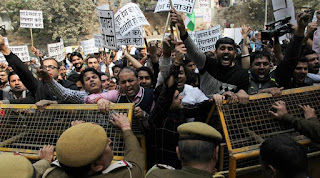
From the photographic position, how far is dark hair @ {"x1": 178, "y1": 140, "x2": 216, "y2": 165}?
5.95 ft

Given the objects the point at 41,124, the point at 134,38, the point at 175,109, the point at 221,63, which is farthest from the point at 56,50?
the point at 175,109

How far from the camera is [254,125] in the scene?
8.13 feet

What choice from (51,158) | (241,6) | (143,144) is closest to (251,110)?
(143,144)

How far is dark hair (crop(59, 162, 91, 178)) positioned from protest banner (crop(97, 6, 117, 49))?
12.2ft

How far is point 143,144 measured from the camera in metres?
2.75

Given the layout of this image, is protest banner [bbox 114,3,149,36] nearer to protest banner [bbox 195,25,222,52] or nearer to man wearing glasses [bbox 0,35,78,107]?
protest banner [bbox 195,25,222,52]

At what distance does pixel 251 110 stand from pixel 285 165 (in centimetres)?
90

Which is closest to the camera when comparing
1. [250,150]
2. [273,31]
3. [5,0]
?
[250,150]

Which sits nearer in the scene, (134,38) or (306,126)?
(306,126)

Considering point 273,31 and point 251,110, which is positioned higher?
point 273,31

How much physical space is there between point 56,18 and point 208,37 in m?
29.0

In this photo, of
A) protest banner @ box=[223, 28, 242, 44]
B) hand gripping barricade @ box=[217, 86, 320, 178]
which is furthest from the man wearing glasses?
protest banner @ box=[223, 28, 242, 44]

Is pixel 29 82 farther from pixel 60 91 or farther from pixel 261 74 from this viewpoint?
pixel 261 74

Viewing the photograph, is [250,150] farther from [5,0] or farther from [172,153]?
[5,0]
